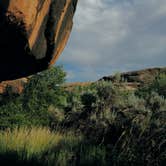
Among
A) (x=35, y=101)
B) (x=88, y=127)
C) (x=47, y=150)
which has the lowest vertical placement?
(x=47, y=150)

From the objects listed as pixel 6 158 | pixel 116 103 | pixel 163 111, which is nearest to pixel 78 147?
pixel 6 158

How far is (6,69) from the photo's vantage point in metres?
11.4

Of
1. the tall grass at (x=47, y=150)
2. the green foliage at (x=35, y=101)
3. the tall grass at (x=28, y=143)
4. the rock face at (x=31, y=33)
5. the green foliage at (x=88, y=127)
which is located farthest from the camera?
the green foliage at (x=35, y=101)

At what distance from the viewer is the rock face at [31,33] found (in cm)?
987

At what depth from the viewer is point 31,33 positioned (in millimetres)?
10344

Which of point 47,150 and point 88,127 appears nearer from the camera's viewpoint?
point 47,150

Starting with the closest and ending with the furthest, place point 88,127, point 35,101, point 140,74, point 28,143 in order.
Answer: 1. point 28,143
2. point 88,127
3. point 35,101
4. point 140,74

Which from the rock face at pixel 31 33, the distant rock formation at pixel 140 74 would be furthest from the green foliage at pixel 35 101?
the distant rock formation at pixel 140 74

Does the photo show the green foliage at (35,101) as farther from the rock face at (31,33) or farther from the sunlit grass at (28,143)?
the rock face at (31,33)

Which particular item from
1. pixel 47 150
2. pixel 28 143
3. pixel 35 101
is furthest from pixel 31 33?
pixel 35 101

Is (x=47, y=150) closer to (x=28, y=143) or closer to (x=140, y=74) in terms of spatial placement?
(x=28, y=143)

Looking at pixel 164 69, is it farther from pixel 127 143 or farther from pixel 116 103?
pixel 127 143

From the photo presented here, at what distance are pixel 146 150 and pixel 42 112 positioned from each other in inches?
398

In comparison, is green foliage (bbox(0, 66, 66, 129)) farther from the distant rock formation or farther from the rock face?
the distant rock formation
